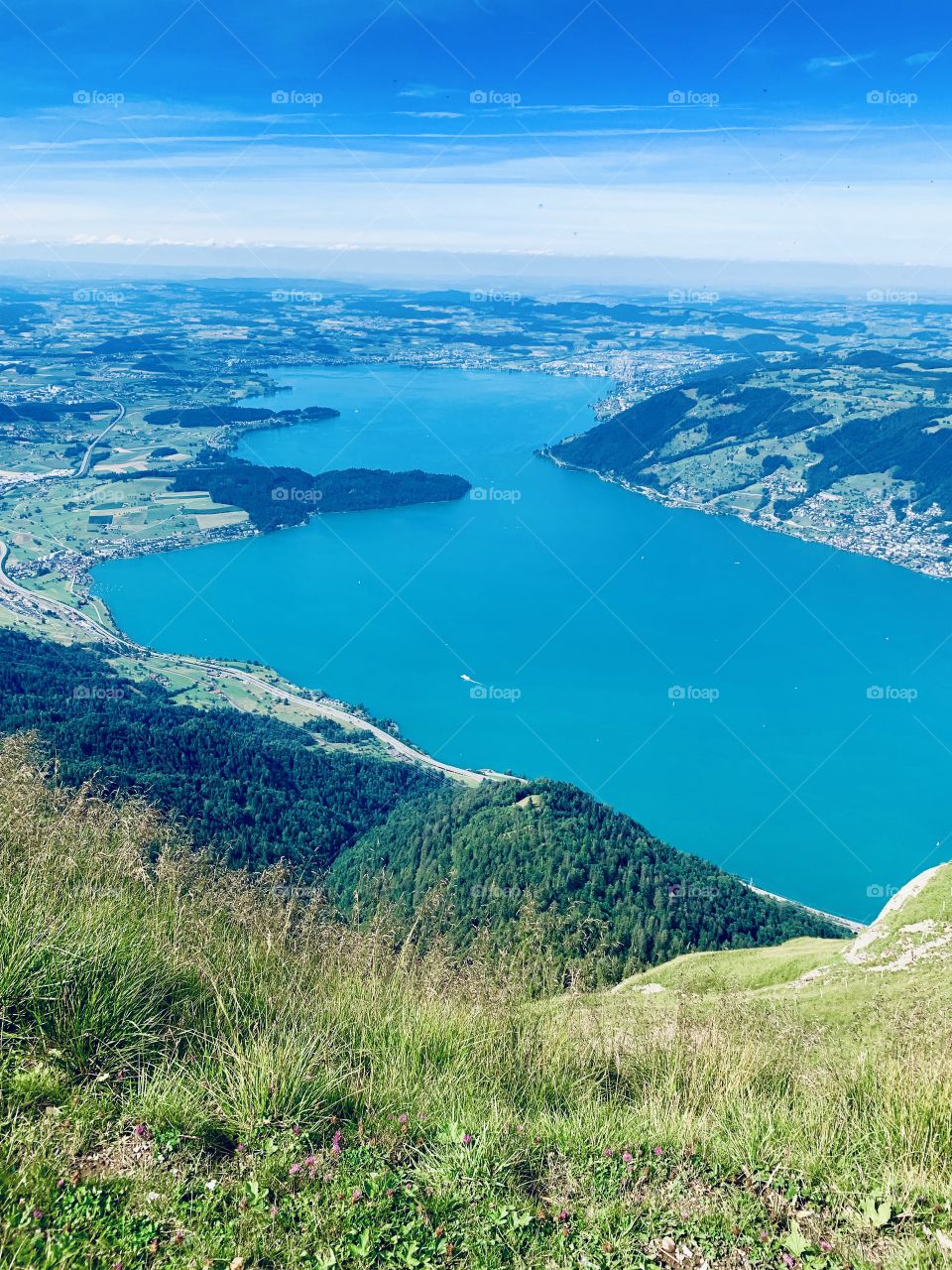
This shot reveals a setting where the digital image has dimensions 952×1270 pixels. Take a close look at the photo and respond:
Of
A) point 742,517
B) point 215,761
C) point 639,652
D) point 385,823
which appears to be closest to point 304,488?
point 639,652

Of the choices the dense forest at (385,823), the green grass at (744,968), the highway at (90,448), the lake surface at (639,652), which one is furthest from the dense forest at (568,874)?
the highway at (90,448)

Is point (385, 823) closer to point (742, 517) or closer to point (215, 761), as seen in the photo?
point (215, 761)

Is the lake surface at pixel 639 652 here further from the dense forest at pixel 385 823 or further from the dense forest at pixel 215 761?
the dense forest at pixel 385 823

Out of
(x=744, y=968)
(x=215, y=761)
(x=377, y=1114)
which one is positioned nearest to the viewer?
(x=377, y=1114)

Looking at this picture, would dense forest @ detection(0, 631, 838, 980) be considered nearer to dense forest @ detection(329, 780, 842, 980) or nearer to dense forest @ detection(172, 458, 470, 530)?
dense forest @ detection(329, 780, 842, 980)

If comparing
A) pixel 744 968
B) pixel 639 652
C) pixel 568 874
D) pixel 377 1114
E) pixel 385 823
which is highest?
pixel 377 1114

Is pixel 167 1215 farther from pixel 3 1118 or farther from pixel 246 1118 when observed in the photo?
pixel 3 1118

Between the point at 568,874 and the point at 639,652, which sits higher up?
the point at 568,874
